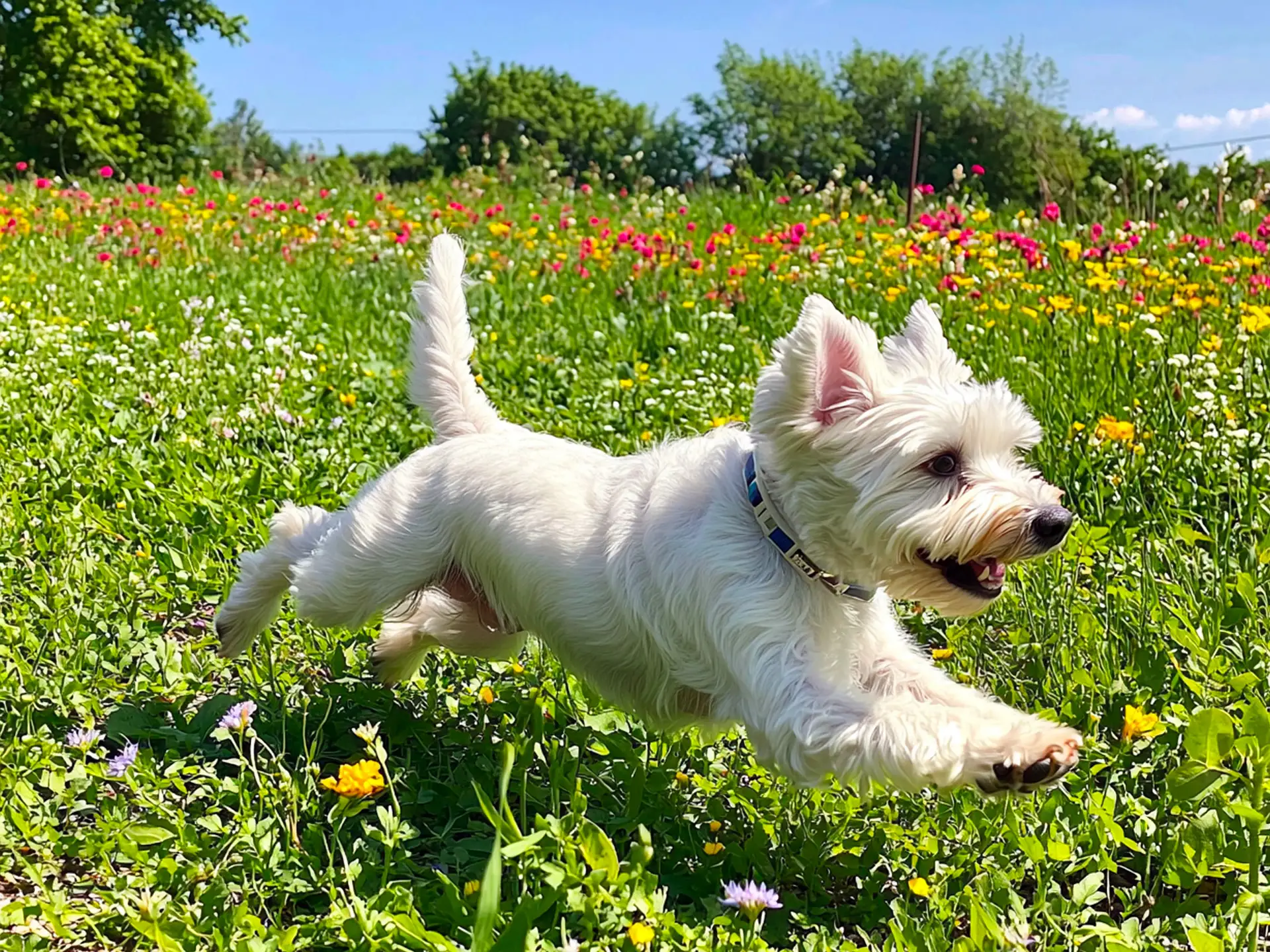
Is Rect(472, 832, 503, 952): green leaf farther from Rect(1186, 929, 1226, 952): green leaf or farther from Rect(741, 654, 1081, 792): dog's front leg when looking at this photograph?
Rect(1186, 929, 1226, 952): green leaf

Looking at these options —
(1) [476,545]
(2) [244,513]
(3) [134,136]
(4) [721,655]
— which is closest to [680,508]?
(4) [721,655]

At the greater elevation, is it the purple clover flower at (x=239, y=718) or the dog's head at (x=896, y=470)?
the dog's head at (x=896, y=470)

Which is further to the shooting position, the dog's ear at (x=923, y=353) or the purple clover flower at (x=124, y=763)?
the dog's ear at (x=923, y=353)

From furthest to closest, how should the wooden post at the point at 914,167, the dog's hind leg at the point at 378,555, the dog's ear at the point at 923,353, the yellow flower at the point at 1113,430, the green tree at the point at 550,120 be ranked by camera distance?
the green tree at the point at 550,120 < the wooden post at the point at 914,167 < the yellow flower at the point at 1113,430 < the dog's hind leg at the point at 378,555 < the dog's ear at the point at 923,353

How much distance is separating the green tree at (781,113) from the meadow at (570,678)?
38.1m

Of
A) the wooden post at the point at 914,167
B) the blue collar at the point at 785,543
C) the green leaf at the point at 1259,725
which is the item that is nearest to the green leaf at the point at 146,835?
the blue collar at the point at 785,543

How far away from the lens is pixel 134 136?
3089 centimetres

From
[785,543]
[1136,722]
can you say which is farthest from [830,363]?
[1136,722]

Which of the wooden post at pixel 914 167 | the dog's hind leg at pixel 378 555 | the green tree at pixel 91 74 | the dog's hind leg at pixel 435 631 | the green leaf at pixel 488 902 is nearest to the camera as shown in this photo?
the green leaf at pixel 488 902

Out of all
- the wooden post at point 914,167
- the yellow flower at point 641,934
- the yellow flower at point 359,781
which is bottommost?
the yellow flower at point 641,934

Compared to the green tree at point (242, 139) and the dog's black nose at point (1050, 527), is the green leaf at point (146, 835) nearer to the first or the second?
the dog's black nose at point (1050, 527)

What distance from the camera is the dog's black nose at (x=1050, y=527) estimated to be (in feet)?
7.72

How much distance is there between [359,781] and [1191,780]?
1710mm

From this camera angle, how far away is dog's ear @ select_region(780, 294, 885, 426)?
2.45 metres
